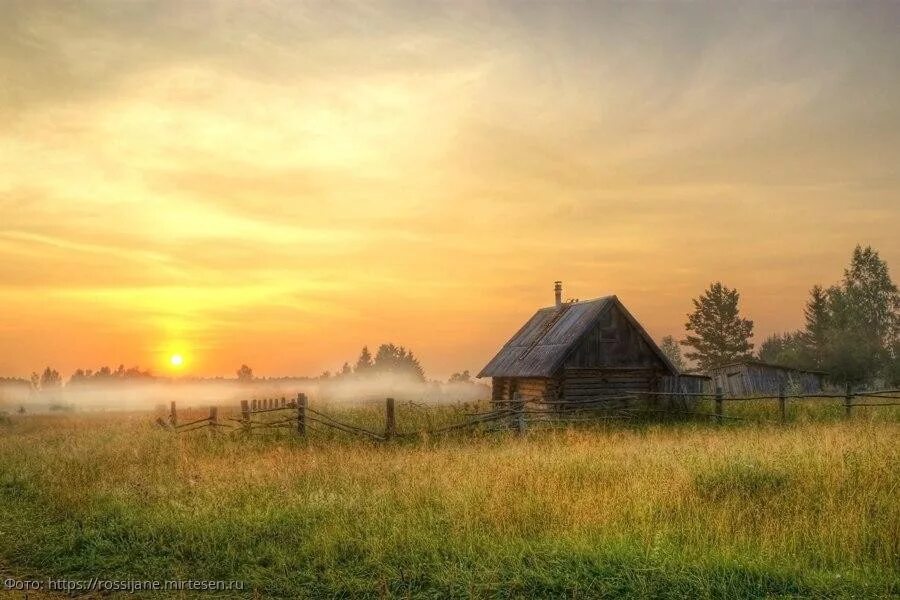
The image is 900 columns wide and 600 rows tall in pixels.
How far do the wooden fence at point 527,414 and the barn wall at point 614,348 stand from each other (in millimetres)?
1568

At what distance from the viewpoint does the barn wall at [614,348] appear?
86.8 ft

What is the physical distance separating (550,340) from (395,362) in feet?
229

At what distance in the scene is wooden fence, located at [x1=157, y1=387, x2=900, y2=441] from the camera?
19562mm

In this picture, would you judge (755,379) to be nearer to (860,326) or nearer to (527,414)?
(860,326)

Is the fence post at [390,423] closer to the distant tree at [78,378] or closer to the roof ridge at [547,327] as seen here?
the roof ridge at [547,327]

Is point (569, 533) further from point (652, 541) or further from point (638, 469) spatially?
point (638, 469)

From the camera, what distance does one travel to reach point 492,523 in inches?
341

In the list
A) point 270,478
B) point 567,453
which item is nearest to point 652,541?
point 567,453

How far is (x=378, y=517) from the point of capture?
912cm

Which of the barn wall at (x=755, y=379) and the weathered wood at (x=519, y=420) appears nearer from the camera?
the weathered wood at (x=519, y=420)

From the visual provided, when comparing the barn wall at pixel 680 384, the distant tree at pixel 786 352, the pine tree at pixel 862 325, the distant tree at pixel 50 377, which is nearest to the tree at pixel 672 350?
the distant tree at pixel 786 352

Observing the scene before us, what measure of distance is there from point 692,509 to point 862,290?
65094 millimetres

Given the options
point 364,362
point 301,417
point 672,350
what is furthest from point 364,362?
point 301,417

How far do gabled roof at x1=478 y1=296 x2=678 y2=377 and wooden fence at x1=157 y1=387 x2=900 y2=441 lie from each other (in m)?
1.68
